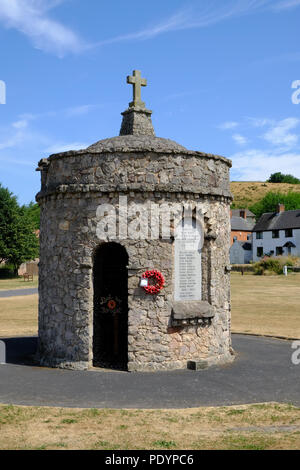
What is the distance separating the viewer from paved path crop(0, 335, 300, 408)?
992cm

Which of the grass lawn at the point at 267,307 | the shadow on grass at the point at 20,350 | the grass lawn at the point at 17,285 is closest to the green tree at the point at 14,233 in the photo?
the grass lawn at the point at 17,285

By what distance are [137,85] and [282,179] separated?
132 metres

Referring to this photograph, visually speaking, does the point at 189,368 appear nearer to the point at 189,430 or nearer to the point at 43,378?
the point at 43,378

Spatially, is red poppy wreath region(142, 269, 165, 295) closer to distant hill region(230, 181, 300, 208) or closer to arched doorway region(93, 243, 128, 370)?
arched doorway region(93, 243, 128, 370)

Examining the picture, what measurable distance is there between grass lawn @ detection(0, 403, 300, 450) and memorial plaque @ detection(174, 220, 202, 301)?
4.28 metres

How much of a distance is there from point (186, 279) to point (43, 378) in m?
4.40

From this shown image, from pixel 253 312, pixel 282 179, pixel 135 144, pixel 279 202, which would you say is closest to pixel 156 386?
pixel 135 144

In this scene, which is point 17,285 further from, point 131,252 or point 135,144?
point 131,252

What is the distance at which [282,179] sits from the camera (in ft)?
465

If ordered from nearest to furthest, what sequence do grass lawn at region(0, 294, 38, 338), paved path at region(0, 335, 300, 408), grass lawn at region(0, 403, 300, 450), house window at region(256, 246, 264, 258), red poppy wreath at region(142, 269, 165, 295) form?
grass lawn at region(0, 403, 300, 450) < paved path at region(0, 335, 300, 408) < red poppy wreath at region(142, 269, 165, 295) < grass lawn at region(0, 294, 38, 338) < house window at region(256, 246, 264, 258)

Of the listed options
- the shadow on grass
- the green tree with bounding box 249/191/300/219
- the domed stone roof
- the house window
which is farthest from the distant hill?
the domed stone roof

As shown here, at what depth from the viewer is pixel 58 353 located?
13.3 m

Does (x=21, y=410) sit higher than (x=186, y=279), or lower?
lower
